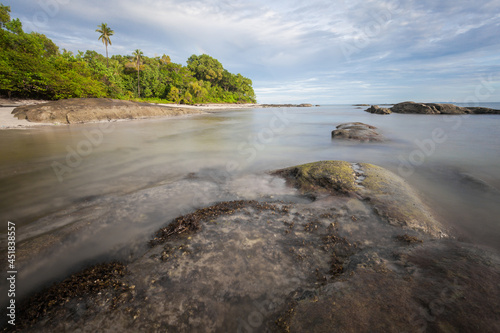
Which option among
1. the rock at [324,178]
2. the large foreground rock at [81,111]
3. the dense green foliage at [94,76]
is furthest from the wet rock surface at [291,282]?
the dense green foliage at [94,76]

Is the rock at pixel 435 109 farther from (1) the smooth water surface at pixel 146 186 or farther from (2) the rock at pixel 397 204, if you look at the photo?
(2) the rock at pixel 397 204

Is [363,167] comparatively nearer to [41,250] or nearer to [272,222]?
[272,222]

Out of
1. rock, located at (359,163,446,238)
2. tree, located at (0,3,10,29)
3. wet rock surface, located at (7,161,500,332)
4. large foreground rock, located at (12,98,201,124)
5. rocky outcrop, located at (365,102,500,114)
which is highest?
tree, located at (0,3,10,29)

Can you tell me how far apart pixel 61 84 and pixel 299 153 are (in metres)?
30.8

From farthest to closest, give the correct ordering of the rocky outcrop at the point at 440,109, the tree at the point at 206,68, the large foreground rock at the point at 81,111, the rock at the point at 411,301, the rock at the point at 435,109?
1. the tree at the point at 206,68
2. the rock at the point at 435,109
3. the rocky outcrop at the point at 440,109
4. the large foreground rock at the point at 81,111
5. the rock at the point at 411,301

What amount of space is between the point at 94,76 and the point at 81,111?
81.6ft

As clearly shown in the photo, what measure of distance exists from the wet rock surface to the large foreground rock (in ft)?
72.1

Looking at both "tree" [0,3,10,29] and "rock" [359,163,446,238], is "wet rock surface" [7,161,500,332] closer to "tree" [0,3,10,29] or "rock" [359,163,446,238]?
"rock" [359,163,446,238]

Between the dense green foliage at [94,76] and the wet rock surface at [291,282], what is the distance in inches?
1233

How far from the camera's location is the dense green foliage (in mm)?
22500

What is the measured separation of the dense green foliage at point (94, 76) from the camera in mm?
22500

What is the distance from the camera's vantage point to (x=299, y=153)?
384 inches

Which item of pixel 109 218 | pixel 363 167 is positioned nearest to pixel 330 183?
pixel 363 167

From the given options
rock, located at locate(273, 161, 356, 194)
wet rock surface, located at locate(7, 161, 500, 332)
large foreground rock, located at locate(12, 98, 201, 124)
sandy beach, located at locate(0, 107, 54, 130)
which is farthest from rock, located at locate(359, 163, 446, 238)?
large foreground rock, located at locate(12, 98, 201, 124)
